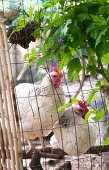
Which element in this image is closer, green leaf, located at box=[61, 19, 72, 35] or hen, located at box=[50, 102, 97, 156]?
green leaf, located at box=[61, 19, 72, 35]

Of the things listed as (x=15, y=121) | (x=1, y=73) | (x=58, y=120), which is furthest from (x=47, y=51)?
(x=58, y=120)

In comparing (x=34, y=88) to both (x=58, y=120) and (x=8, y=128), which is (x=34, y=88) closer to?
(x=58, y=120)

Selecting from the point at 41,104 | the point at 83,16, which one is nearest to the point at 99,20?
the point at 83,16

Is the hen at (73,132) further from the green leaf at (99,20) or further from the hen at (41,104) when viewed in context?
the green leaf at (99,20)

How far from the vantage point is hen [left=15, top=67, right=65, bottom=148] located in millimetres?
1731

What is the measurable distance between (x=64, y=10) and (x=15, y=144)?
23.3 inches

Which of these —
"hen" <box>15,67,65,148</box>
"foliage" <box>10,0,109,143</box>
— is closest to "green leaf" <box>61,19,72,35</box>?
"foliage" <box>10,0,109,143</box>

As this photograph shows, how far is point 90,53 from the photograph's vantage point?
38.0 inches

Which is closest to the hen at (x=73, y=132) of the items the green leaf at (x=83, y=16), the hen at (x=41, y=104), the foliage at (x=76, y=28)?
the hen at (x=41, y=104)

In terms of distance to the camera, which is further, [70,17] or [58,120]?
[58,120]

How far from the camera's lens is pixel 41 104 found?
5.69 feet

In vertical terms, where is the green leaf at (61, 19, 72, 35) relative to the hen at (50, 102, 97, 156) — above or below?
above

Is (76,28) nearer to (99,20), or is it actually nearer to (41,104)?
(99,20)

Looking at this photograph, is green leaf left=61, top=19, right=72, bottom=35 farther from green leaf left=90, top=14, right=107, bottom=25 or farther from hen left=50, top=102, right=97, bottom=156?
hen left=50, top=102, right=97, bottom=156
